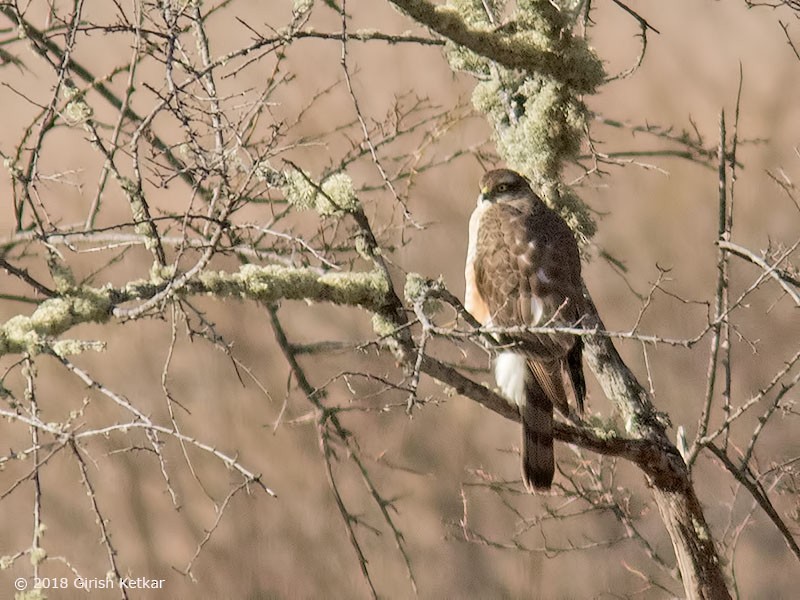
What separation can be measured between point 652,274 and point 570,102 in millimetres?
3777

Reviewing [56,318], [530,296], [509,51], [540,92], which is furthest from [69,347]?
[540,92]

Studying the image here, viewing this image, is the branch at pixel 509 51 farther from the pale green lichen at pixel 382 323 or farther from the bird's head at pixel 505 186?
the pale green lichen at pixel 382 323

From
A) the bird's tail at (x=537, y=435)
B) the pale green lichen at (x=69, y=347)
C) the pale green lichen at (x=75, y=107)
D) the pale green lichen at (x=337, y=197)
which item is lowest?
the pale green lichen at (x=69, y=347)

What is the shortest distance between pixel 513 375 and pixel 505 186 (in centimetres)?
68

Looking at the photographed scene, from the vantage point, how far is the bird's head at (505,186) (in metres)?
3.66

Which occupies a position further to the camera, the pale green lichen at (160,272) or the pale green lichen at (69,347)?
the pale green lichen at (160,272)

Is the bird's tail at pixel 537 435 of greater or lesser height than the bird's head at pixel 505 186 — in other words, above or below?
below

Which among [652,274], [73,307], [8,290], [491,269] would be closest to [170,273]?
[73,307]

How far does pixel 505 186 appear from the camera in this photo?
12.1 feet

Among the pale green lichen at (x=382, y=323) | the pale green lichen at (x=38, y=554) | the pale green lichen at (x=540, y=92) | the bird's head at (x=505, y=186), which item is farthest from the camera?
the bird's head at (x=505, y=186)

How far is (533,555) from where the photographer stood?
701 cm

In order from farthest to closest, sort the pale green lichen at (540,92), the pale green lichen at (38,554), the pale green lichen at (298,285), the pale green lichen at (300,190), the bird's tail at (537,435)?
the bird's tail at (537,435)
the pale green lichen at (540,92)
the pale green lichen at (300,190)
the pale green lichen at (298,285)
the pale green lichen at (38,554)

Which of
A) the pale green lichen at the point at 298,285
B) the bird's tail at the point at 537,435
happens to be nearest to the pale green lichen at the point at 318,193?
the pale green lichen at the point at 298,285

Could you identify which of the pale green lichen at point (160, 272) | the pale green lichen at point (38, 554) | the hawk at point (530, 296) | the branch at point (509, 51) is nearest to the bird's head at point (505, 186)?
the hawk at point (530, 296)
